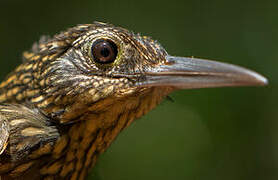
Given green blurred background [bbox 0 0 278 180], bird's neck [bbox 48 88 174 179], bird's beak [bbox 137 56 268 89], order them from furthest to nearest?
green blurred background [bbox 0 0 278 180] < bird's neck [bbox 48 88 174 179] < bird's beak [bbox 137 56 268 89]

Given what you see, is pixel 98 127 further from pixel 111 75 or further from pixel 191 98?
pixel 191 98

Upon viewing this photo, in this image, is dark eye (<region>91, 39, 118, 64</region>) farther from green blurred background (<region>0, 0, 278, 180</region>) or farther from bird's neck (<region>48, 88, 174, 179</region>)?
green blurred background (<region>0, 0, 278, 180</region>)

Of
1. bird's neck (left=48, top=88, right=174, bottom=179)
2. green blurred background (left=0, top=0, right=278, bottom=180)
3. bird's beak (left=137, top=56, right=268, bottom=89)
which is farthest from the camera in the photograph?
green blurred background (left=0, top=0, right=278, bottom=180)

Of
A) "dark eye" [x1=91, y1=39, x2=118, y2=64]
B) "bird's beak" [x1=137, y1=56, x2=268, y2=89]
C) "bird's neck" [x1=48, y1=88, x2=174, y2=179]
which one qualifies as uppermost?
"dark eye" [x1=91, y1=39, x2=118, y2=64]

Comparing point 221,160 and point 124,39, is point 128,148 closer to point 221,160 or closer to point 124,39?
point 221,160

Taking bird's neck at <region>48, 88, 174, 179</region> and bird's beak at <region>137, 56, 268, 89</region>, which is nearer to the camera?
bird's beak at <region>137, 56, 268, 89</region>

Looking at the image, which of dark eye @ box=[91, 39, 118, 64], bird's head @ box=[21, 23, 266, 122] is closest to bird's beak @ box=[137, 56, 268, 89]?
bird's head @ box=[21, 23, 266, 122]
